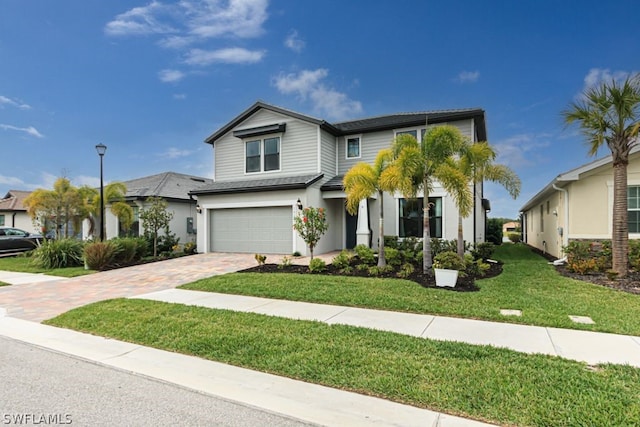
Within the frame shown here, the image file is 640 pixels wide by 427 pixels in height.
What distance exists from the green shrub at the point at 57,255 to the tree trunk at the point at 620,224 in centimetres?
1947

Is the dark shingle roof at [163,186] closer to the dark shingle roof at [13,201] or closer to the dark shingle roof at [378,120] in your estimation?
the dark shingle roof at [378,120]

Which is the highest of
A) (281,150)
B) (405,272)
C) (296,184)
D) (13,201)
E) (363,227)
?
(281,150)

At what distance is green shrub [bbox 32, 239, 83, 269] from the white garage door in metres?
5.91

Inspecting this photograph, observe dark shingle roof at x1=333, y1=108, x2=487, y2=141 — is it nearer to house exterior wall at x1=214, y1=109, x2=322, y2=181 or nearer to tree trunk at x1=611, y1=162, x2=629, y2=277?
house exterior wall at x1=214, y1=109, x2=322, y2=181

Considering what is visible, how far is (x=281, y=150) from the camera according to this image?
1719 centimetres

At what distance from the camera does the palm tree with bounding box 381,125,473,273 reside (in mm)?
9359

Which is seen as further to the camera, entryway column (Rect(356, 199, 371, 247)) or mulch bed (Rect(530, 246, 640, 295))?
entryway column (Rect(356, 199, 371, 247))

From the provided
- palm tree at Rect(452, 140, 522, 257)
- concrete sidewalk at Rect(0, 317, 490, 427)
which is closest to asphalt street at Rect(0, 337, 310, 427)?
concrete sidewalk at Rect(0, 317, 490, 427)

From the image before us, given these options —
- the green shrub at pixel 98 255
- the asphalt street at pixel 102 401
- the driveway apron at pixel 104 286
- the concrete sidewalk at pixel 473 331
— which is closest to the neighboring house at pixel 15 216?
the green shrub at pixel 98 255

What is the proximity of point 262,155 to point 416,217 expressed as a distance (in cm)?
843

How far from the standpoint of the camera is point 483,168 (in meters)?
12.1

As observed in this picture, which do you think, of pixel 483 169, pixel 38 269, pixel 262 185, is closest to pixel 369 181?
pixel 483 169

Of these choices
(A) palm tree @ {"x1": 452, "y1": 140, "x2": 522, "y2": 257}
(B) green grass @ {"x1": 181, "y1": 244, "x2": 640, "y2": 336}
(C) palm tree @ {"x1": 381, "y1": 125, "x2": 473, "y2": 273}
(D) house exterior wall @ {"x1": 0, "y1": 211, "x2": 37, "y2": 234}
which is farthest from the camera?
(D) house exterior wall @ {"x1": 0, "y1": 211, "x2": 37, "y2": 234}

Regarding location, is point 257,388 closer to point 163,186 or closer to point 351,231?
point 351,231
